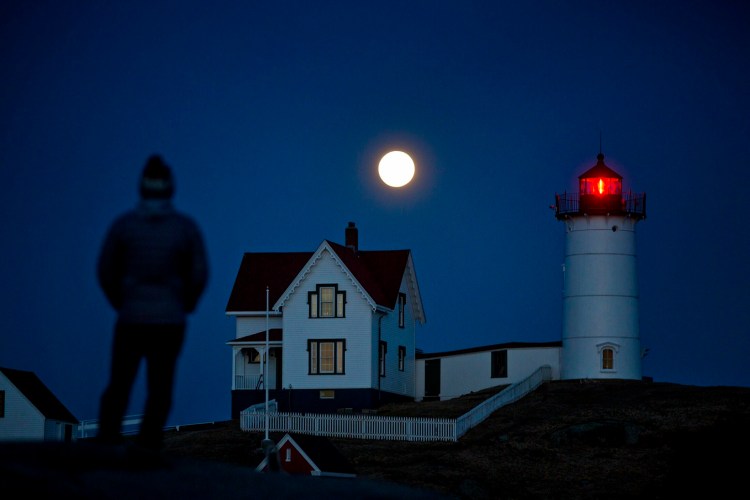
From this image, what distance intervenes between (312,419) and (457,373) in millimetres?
12799

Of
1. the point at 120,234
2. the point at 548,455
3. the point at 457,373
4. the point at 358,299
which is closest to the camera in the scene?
the point at 120,234

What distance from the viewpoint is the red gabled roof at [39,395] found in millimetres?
58594

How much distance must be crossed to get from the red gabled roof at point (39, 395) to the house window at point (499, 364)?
66.6 feet

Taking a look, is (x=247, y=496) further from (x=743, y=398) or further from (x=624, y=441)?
(x=743, y=398)

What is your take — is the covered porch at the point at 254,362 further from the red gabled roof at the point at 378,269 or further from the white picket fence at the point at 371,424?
the white picket fence at the point at 371,424

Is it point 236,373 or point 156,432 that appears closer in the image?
point 156,432

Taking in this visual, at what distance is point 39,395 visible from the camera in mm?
59812

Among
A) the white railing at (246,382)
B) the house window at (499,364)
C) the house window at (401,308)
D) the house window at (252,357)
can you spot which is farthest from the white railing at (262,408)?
the house window at (499,364)

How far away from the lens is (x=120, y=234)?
743cm

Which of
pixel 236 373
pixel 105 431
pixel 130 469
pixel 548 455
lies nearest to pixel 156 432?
pixel 105 431

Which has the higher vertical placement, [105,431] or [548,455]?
[105,431]

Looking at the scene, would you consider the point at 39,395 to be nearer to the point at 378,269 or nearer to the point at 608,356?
the point at 378,269

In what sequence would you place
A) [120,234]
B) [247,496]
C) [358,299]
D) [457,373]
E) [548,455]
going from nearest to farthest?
[247,496], [120,234], [548,455], [358,299], [457,373]

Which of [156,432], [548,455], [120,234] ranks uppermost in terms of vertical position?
[120,234]
